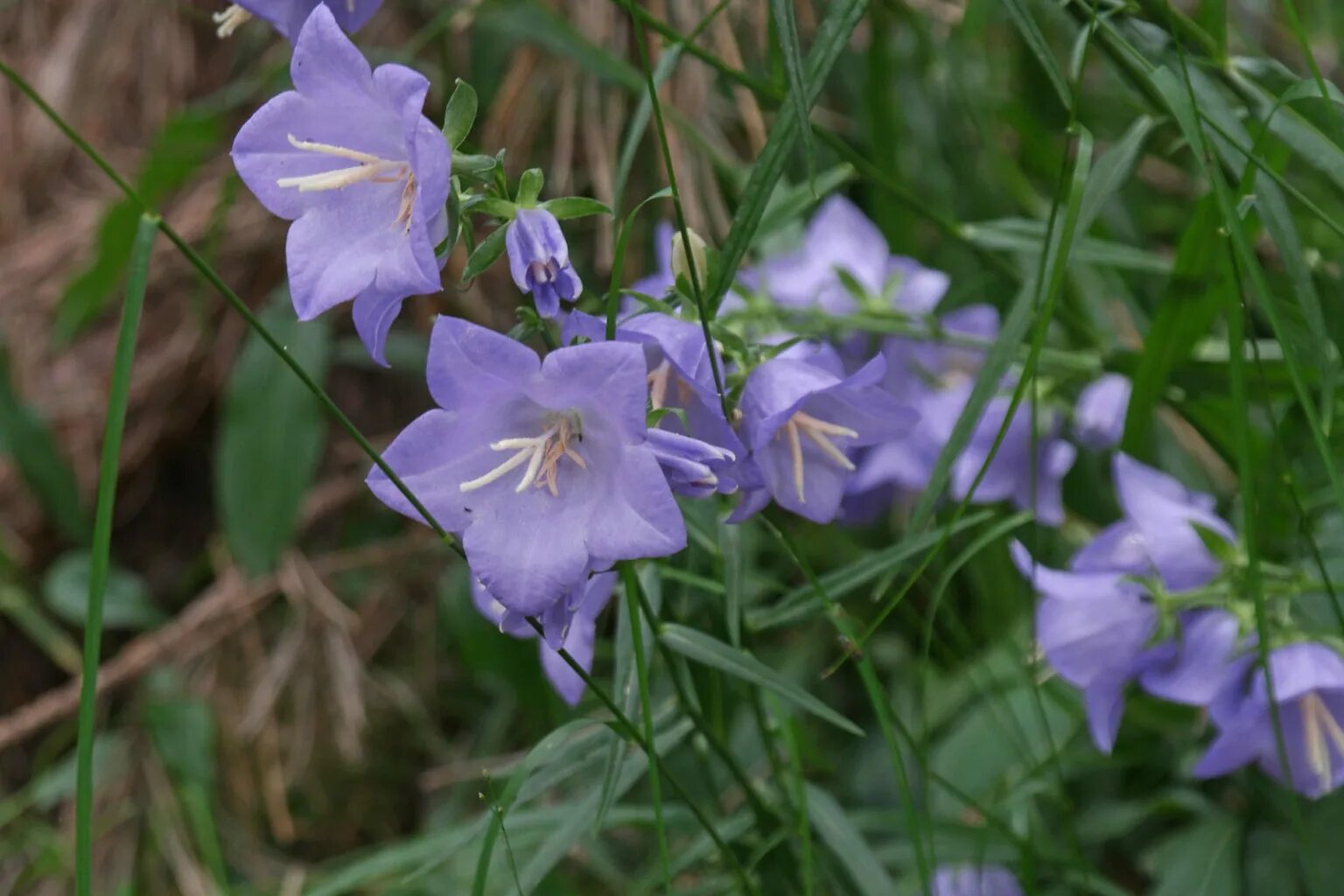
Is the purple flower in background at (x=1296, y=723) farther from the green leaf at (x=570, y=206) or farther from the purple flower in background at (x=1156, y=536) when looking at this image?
the green leaf at (x=570, y=206)

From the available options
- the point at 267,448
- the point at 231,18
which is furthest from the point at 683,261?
the point at 267,448

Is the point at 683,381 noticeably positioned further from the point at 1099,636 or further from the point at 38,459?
the point at 38,459

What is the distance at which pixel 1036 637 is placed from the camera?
0.88m

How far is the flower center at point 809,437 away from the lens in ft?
2.39

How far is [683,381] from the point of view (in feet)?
2.36

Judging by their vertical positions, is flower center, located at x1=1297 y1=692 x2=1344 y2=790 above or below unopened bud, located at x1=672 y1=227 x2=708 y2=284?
below

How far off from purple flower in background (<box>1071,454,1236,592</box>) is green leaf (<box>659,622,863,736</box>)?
0.29 m

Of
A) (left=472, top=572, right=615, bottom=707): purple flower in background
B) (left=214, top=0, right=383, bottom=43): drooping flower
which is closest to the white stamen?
(left=214, top=0, right=383, bottom=43): drooping flower

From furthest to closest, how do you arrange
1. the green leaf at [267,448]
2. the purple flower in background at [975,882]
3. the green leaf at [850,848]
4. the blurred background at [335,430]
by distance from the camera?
the green leaf at [267,448], the blurred background at [335,430], the purple flower in background at [975,882], the green leaf at [850,848]

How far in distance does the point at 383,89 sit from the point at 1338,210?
3.33 feet

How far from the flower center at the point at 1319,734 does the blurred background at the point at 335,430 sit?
0.31 meters

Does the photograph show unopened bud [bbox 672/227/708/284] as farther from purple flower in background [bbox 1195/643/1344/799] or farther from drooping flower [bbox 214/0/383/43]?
purple flower in background [bbox 1195/643/1344/799]

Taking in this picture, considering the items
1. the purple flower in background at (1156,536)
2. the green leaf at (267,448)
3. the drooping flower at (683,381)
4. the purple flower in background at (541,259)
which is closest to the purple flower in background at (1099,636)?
the purple flower in background at (1156,536)

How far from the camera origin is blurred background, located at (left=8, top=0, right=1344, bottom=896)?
4.14ft
